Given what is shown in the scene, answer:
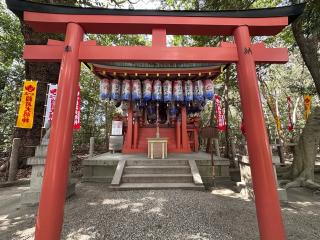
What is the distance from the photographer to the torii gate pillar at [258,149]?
2678 millimetres

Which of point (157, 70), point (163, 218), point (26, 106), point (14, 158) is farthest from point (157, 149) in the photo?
point (26, 106)

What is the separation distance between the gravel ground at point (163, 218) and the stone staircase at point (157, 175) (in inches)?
17.4

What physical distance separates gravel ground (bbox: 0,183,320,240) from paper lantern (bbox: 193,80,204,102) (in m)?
4.99

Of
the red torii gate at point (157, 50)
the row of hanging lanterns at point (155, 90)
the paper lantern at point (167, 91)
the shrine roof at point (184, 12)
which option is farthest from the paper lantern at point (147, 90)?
the shrine roof at point (184, 12)

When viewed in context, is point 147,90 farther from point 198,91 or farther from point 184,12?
point 184,12

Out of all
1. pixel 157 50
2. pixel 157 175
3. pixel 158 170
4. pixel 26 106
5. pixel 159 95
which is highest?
pixel 159 95

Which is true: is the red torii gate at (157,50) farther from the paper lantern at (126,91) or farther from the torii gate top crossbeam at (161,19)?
the paper lantern at (126,91)

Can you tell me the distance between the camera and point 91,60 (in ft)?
10.9

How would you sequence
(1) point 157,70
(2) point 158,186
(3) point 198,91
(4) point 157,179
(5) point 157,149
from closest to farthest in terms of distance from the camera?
1. (2) point 158,186
2. (4) point 157,179
3. (5) point 157,149
4. (1) point 157,70
5. (3) point 198,91

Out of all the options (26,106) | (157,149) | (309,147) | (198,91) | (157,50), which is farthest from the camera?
(198,91)

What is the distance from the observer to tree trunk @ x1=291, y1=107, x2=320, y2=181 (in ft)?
24.5

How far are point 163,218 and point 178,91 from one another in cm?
656

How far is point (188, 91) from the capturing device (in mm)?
9703

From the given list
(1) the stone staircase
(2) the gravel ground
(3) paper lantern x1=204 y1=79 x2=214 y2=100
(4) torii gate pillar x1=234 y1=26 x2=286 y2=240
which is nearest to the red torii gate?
(4) torii gate pillar x1=234 y1=26 x2=286 y2=240
